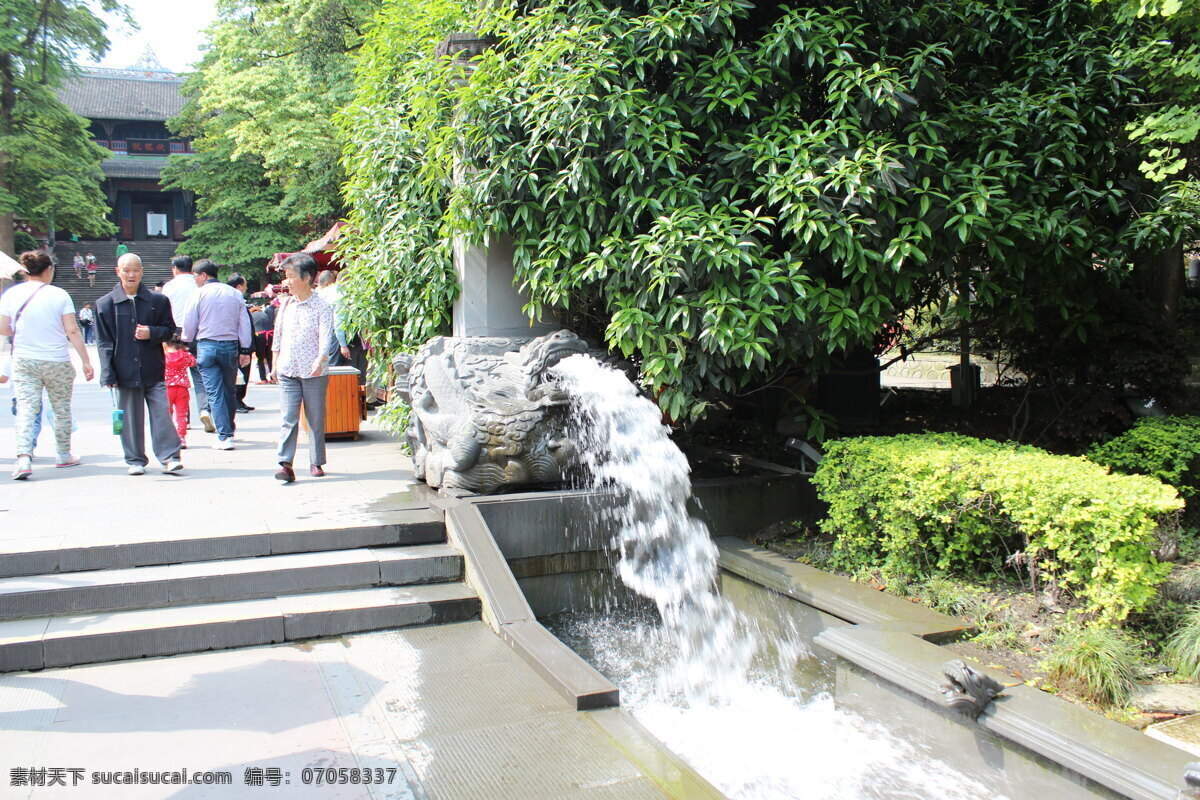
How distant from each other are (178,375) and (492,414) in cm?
438

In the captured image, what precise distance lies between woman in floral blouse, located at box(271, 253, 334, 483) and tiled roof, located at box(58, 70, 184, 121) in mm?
43957

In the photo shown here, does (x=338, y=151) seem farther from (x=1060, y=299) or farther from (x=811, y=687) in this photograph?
(x=811, y=687)

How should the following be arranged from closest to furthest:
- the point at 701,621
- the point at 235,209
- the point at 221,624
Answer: the point at 221,624, the point at 701,621, the point at 235,209

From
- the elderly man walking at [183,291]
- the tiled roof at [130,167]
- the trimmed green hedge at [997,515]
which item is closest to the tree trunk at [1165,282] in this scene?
the trimmed green hedge at [997,515]

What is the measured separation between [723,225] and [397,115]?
3811mm

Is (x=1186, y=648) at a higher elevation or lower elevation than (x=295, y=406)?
lower

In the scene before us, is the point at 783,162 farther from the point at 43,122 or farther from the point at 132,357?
the point at 43,122

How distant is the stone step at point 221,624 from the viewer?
13.8ft

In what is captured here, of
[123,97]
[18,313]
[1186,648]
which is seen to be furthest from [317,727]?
[123,97]

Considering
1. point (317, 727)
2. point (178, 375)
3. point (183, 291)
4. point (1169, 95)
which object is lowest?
point (317, 727)

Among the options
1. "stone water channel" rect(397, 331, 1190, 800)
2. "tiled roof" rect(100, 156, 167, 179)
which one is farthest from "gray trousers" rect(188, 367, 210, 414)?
"tiled roof" rect(100, 156, 167, 179)

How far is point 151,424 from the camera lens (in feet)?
22.9

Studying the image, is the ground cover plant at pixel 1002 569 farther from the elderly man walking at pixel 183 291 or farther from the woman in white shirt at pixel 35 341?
the elderly man walking at pixel 183 291

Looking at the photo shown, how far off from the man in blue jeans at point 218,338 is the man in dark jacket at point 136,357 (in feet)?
4.07
